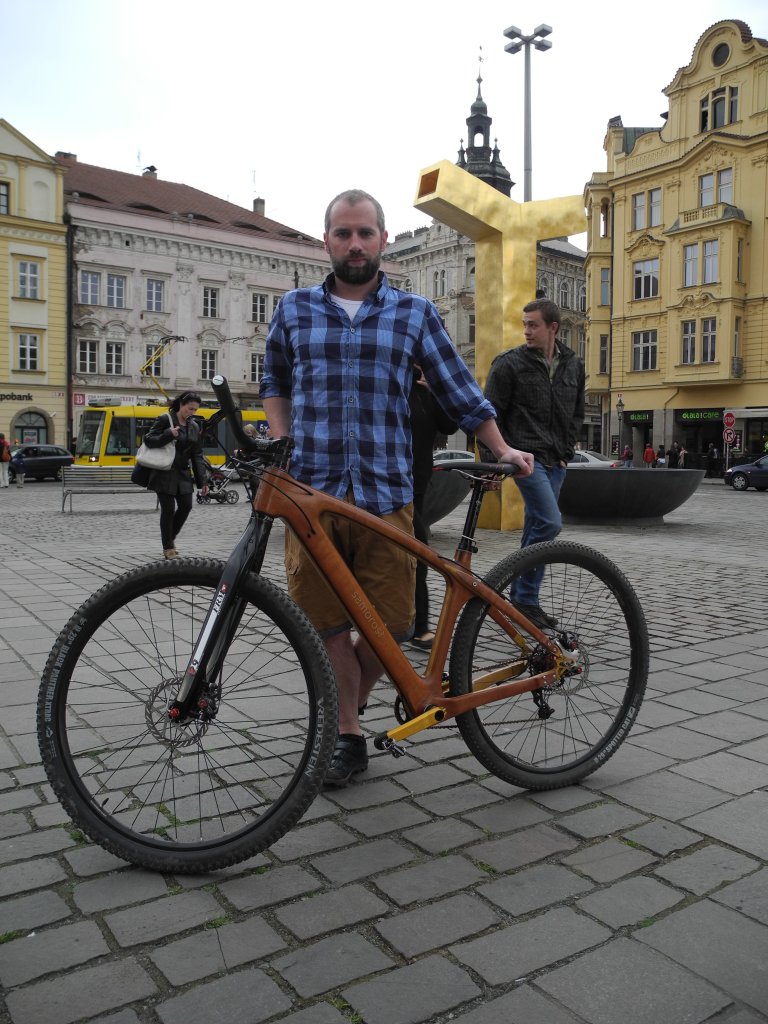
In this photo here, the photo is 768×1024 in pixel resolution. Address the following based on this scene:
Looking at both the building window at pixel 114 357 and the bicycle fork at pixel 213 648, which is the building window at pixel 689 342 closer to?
the building window at pixel 114 357

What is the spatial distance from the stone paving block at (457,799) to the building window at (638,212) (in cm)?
4684

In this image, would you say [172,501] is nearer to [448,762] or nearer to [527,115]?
[448,762]

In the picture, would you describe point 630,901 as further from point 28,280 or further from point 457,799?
point 28,280

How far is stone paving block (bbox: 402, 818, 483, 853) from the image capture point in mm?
2823

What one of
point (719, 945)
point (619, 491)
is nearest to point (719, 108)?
point (619, 491)

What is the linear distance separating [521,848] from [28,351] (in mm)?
46765

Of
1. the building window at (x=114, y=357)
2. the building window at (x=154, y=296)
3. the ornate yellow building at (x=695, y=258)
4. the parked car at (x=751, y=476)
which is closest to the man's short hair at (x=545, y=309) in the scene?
the parked car at (x=751, y=476)

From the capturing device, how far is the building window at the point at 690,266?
141 feet

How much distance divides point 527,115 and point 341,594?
75.5 ft

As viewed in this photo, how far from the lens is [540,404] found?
20.0 ft

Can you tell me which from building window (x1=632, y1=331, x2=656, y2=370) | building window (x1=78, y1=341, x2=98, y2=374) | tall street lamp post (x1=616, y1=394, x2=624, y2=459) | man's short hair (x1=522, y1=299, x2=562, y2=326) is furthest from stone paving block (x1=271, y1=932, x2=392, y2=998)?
building window (x1=78, y1=341, x2=98, y2=374)

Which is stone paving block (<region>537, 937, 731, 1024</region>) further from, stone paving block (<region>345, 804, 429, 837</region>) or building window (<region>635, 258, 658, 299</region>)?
building window (<region>635, 258, 658, 299</region>)

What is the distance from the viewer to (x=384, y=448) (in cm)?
322

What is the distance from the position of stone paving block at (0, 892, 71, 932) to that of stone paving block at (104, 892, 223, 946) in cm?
14
